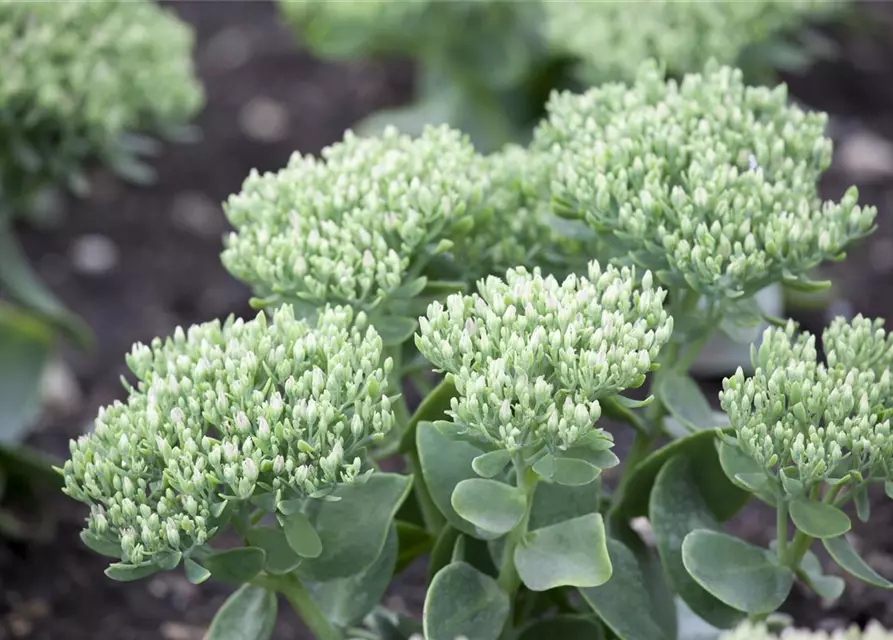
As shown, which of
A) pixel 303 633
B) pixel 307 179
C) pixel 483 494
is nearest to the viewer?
pixel 483 494

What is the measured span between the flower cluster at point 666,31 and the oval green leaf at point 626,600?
A: 5.71ft

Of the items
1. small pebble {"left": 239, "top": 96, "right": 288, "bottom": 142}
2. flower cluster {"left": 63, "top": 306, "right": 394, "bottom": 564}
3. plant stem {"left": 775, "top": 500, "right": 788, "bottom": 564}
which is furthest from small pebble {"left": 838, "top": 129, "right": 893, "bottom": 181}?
flower cluster {"left": 63, "top": 306, "right": 394, "bottom": 564}

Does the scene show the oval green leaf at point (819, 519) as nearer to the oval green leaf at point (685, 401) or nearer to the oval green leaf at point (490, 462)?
the oval green leaf at point (685, 401)

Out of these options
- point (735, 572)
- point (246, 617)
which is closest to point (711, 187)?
point (735, 572)

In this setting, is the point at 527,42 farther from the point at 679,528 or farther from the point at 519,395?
the point at 519,395

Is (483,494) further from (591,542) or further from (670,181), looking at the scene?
(670,181)

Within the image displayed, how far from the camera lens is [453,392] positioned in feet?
5.73

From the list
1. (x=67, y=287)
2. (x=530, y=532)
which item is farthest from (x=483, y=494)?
(x=67, y=287)

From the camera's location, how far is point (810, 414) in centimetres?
159

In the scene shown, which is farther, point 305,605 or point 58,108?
point 58,108

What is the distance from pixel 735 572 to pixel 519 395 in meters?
0.48

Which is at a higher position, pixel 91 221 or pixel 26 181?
pixel 91 221

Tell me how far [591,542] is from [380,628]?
48 cm

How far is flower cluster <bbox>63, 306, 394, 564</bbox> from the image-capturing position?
1.53 metres
